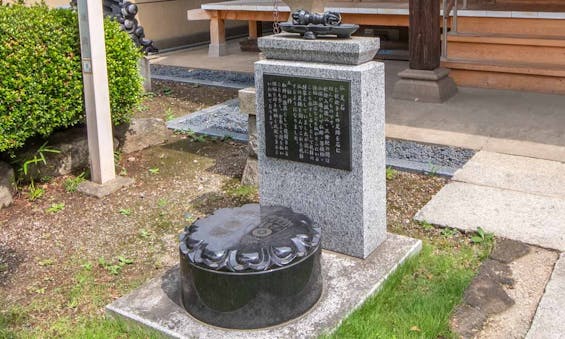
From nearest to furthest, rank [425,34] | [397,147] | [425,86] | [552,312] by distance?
[552,312] → [397,147] → [425,34] → [425,86]

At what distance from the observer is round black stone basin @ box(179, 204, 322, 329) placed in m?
3.34

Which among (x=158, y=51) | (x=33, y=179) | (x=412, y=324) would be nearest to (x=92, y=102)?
(x=33, y=179)

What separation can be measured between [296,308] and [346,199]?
87 centimetres

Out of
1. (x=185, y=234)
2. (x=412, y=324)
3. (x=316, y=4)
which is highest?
(x=316, y=4)

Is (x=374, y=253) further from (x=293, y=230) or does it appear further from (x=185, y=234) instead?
(x=185, y=234)

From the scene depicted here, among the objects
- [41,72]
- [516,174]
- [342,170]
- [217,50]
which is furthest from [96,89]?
[217,50]

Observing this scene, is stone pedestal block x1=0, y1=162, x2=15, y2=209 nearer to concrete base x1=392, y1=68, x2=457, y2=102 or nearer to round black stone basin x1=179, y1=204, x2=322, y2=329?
round black stone basin x1=179, y1=204, x2=322, y2=329

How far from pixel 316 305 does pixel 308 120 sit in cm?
115

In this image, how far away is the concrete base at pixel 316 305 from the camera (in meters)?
3.44

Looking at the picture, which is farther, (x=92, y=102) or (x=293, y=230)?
(x=92, y=102)

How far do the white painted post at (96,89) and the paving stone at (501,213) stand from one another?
8.90 feet

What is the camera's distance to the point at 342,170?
406 centimetres

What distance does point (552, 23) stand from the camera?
8500mm

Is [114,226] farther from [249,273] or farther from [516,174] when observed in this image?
[516,174]
